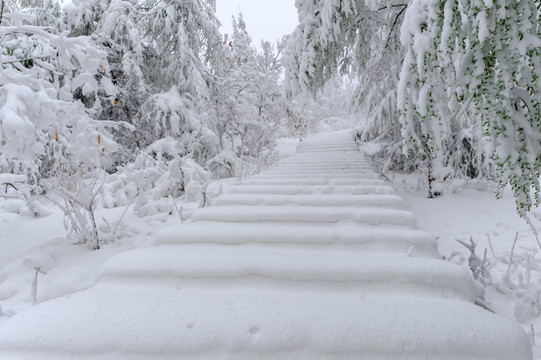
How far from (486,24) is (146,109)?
24.2ft

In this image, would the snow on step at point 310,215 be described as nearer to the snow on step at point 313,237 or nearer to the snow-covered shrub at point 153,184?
the snow on step at point 313,237

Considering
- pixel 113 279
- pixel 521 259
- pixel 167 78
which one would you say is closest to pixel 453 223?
pixel 521 259

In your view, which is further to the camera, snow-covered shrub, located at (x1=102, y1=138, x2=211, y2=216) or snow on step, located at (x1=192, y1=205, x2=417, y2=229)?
snow-covered shrub, located at (x1=102, y1=138, x2=211, y2=216)

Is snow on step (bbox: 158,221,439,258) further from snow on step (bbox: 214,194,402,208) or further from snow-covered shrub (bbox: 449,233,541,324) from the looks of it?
snow on step (bbox: 214,194,402,208)

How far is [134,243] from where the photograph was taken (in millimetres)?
3137

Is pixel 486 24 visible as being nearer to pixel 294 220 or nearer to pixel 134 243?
pixel 294 220

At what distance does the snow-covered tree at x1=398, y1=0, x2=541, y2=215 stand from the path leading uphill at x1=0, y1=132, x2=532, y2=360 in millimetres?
845

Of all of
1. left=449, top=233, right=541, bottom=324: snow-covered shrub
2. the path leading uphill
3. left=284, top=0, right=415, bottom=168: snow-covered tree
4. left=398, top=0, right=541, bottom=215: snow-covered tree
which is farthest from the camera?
left=284, top=0, right=415, bottom=168: snow-covered tree

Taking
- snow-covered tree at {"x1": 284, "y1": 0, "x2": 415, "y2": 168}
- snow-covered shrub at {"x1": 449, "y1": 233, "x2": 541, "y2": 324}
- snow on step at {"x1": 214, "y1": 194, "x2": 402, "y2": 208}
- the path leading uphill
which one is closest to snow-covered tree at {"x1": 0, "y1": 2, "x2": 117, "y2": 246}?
the path leading uphill

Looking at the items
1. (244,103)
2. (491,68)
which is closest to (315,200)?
(491,68)

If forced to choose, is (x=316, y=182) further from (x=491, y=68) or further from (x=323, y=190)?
(x=491, y=68)

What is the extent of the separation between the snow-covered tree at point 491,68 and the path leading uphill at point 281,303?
845mm

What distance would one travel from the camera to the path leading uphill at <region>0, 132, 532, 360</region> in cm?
135

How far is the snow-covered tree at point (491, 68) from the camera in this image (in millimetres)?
1579
